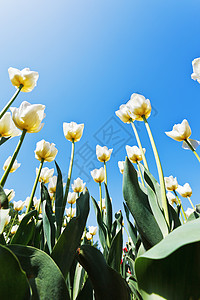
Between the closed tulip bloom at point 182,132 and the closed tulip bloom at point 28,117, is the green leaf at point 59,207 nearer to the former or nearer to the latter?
the closed tulip bloom at point 28,117

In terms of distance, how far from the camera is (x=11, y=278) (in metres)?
0.35

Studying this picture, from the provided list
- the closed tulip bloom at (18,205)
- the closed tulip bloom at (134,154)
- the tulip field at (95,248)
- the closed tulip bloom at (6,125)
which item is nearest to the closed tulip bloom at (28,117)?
the tulip field at (95,248)

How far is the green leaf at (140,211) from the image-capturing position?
24.1 inches

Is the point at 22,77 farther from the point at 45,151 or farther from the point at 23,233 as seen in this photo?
the point at 23,233

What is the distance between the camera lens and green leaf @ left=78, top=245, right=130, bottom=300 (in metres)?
0.53

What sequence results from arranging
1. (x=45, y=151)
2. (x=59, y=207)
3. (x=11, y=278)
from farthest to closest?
(x=45, y=151), (x=59, y=207), (x=11, y=278)

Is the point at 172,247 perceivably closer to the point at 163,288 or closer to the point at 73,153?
the point at 163,288

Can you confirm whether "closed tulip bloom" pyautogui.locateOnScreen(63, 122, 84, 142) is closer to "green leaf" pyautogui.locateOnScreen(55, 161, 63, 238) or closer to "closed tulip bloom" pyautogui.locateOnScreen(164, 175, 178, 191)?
"green leaf" pyautogui.locateOnScreen(55, 161, 63, 238)

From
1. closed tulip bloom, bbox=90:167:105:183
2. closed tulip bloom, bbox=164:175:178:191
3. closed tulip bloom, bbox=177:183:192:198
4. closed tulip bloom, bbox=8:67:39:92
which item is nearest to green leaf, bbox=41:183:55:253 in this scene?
closed tulip bloom, bbox=8:67:39:92

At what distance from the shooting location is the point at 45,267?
15.9 inches

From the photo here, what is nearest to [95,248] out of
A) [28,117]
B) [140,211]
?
[140,211]

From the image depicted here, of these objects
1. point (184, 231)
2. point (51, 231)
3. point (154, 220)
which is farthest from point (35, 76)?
point (184, 231)

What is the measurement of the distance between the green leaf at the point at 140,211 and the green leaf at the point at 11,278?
1.21 feet

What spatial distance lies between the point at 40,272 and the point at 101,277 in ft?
0.66
